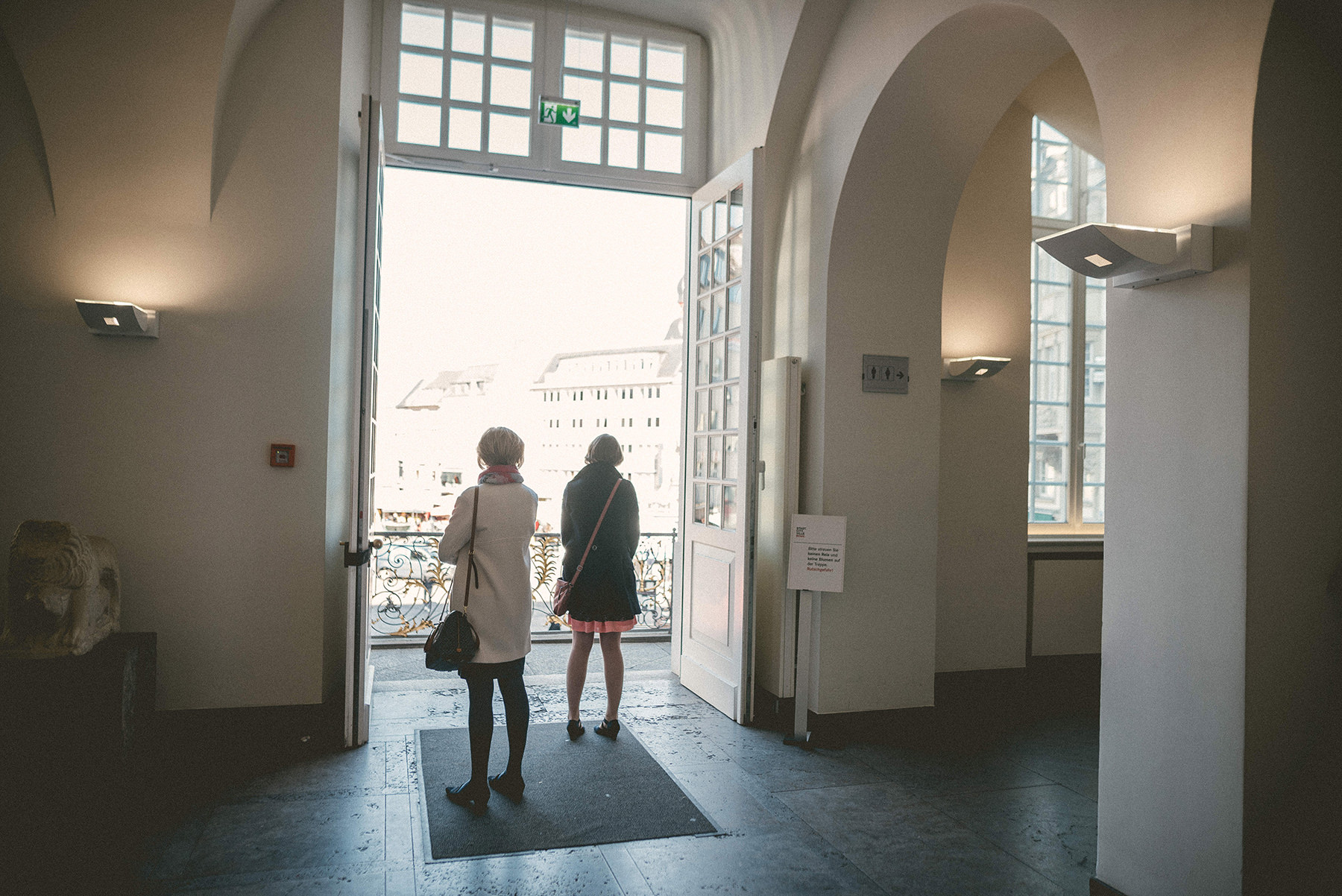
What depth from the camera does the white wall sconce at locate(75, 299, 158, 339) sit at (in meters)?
3.87

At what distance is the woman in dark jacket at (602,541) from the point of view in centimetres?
A: 423

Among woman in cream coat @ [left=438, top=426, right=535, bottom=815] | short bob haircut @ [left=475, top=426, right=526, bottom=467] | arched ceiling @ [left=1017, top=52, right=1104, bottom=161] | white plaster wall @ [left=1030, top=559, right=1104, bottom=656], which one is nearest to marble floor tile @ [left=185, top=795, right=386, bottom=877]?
woman in cream coat @ [left=438, top=426, right=535, bottom=815]

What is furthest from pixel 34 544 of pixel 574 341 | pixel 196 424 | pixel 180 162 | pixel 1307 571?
pixel 574 341

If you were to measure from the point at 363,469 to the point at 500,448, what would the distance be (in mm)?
1001

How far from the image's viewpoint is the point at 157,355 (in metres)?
4.20

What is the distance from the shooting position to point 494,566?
3414 millimetres

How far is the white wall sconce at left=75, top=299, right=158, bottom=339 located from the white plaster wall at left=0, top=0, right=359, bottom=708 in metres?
0.11

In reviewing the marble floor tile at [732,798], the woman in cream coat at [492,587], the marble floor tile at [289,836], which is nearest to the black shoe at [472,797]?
the woman in cream coat at [492,587]

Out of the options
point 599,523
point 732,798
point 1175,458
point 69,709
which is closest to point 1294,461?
point 1175,458

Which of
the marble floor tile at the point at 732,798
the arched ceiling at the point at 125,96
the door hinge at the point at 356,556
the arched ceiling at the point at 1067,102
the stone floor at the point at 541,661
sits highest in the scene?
the arched ceiling at the point at 1067,102

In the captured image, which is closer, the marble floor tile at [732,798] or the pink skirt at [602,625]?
the marble floor tile at [732,798]

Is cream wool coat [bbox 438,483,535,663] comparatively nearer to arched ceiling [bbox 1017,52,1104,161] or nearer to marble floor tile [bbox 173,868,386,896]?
marble floor tile [bbox 173,868,386,896]

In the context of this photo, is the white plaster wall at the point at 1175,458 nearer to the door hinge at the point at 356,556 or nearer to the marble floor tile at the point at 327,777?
the marble floor tile at the point at 327,777

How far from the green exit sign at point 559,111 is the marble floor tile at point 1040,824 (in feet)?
13.4
